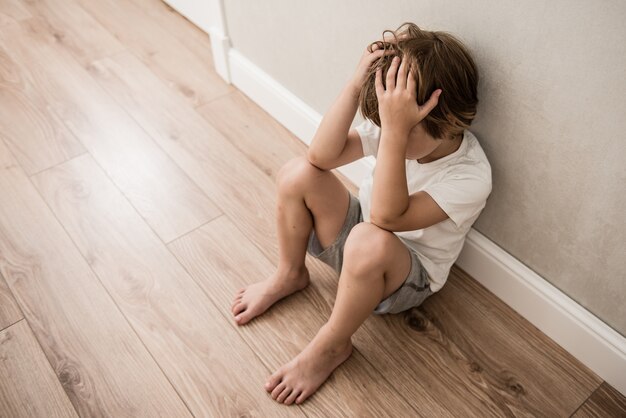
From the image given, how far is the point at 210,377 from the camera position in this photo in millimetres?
1009

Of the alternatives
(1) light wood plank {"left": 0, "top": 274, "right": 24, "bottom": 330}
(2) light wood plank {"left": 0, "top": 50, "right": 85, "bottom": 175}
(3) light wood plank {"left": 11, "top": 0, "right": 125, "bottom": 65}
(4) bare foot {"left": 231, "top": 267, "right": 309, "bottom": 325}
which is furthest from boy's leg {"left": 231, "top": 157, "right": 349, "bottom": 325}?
(3) light wood plank {"left": 11, "top": 0, "right": 125, "bottom": 65}

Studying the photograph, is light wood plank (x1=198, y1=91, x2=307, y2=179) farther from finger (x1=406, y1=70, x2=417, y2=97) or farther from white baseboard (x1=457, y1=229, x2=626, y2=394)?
finger (x1=406, y1=70, x2=417, y2=97)

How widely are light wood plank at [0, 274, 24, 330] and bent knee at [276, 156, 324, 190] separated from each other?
25.3 inches

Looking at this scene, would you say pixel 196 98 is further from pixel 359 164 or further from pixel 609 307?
pixel 609 307

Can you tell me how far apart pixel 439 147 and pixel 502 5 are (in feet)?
0.79

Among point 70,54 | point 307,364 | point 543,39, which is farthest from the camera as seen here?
point 70,54

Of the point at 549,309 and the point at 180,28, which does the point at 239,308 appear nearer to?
the point at 549,309

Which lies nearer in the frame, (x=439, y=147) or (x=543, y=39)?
(x=543, y=39)

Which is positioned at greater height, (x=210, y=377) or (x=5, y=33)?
(x=5, y=33)

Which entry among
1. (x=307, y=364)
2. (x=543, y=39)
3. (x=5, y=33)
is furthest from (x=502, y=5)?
(x=5, y=33)

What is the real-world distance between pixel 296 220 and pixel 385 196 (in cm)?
22

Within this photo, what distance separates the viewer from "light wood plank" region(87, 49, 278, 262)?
1.30 metres

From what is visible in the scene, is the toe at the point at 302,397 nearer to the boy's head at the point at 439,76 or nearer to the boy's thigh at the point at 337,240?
the boy's thigh at the point at 337,240

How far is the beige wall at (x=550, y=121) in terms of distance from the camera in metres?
0.73
